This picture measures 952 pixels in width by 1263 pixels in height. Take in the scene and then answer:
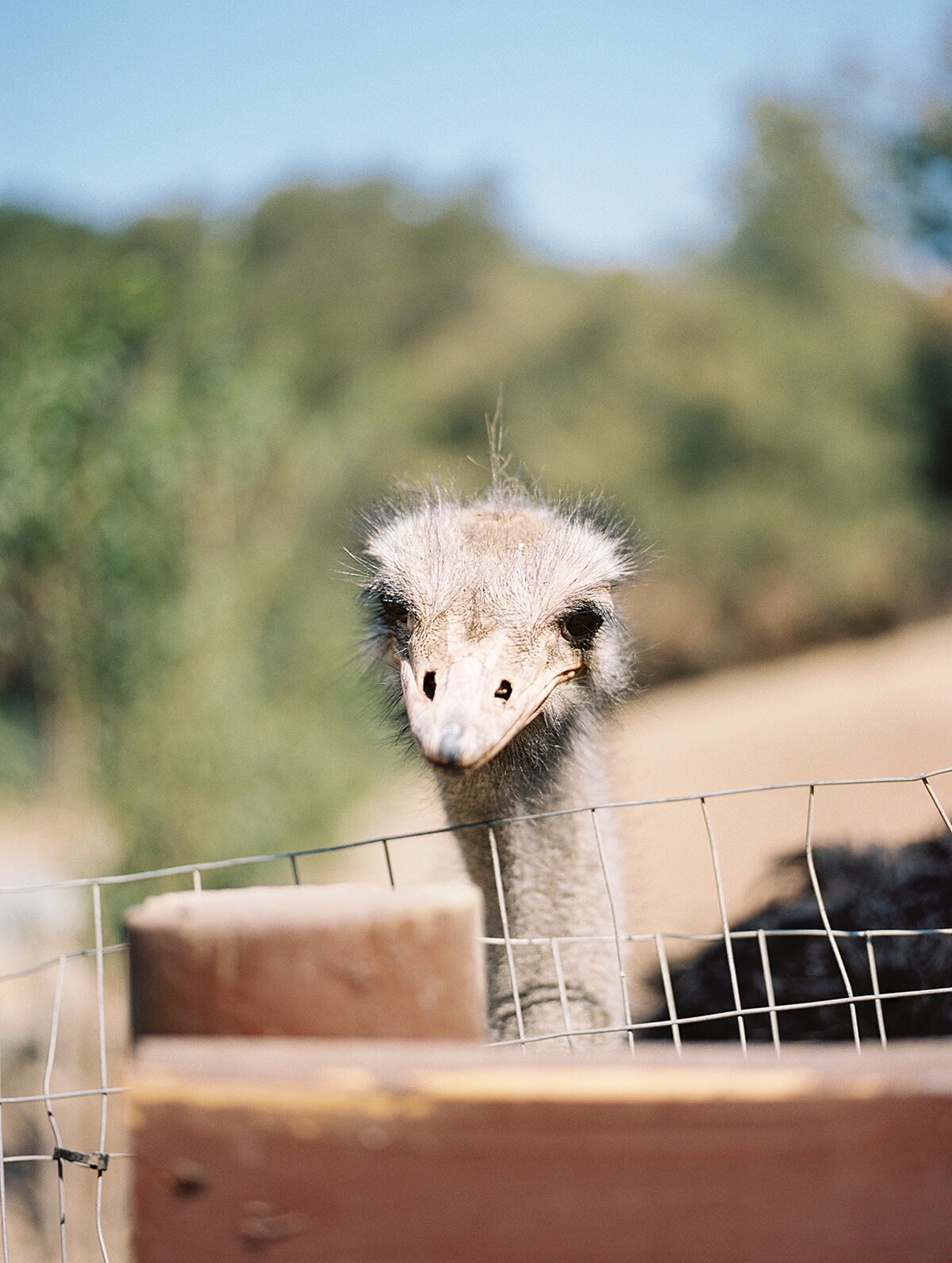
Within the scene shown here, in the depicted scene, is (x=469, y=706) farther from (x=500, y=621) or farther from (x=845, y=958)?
(x=845, y=958)

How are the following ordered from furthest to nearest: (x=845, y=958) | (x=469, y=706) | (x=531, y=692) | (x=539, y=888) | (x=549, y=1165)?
(x=845, y=958), (x=539, y=888), (x=531, y=692), (x=469, y=706), (x=549, y=1165)

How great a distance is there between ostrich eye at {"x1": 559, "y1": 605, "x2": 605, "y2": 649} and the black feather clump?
84cm

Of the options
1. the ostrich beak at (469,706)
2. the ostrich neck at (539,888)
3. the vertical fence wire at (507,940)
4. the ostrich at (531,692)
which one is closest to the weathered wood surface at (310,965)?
the vertical fence wire at (507,940)

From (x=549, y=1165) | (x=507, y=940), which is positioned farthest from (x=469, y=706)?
(x=549, y=1165)

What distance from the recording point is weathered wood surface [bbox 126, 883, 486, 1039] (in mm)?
957

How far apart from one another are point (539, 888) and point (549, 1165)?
1564mm

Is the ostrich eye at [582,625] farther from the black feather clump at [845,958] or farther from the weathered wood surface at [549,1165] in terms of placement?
the weathered wood surface at [549,1165]

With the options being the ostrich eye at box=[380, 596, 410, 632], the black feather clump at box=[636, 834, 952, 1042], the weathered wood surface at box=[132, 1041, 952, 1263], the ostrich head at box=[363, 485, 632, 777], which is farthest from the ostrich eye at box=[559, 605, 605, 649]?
the weathered wood surface at box=[132, 1041, 952, 1263]

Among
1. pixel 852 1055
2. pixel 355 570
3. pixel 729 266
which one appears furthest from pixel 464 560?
pixel 729 266

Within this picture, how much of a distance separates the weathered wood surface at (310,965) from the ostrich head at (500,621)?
2.40ft

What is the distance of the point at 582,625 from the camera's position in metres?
2.38

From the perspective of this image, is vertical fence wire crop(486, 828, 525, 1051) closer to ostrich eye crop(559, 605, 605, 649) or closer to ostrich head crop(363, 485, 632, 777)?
ostrich head crop(363, 485, 632, 777)

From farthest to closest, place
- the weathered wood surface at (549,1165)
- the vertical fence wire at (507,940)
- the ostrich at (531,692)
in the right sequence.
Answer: the ostrich at (531,692)
the vertical fence wire at (507,940)
the weathered wood surface at (549,1165)

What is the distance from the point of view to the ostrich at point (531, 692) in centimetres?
214
